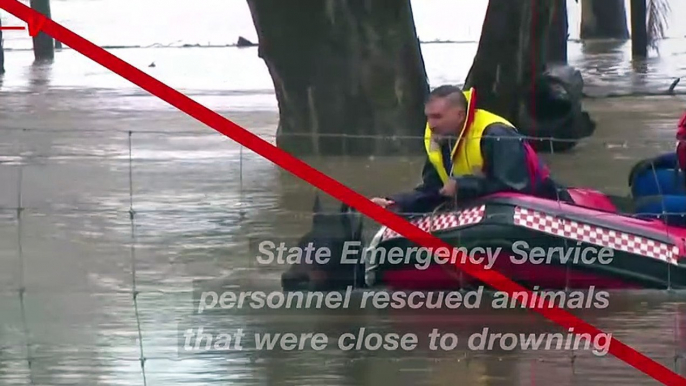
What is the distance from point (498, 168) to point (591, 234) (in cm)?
48

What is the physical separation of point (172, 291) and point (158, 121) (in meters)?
7.62

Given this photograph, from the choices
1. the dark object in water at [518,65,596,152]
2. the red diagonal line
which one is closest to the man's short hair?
the red diagonal line

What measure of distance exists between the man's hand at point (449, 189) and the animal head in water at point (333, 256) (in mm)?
384

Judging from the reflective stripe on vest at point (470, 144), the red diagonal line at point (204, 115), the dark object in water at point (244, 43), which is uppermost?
the red diagonal line at point (204, 115)

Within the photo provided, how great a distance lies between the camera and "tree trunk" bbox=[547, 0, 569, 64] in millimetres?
11719

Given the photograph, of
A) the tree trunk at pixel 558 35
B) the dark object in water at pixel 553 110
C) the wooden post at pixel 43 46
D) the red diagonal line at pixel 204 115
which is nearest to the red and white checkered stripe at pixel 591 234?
the red diagonal line at pixel 204 115

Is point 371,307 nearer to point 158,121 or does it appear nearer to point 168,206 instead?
point 168,206

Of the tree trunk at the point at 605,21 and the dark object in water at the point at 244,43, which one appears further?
the dark object in water at the point at 244,43

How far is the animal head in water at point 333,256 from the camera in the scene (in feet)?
17.7

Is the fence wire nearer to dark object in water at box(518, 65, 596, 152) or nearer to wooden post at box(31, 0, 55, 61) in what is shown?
dark object in water at box(518, 65, 596, 152)

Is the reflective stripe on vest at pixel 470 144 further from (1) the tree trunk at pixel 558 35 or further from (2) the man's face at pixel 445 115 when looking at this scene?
(1) the tree trunk at pixel 558 35

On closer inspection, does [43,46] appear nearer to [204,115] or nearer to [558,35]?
[558,35]

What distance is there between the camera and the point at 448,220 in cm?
537

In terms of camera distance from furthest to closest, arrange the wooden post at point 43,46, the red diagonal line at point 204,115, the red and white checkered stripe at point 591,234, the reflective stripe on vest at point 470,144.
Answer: the wooden post at point 43,46
the reflective stripe on vest at point 470,144
the red and white checkered stripe at point 591,234
the red diagonal line at point 204,115
